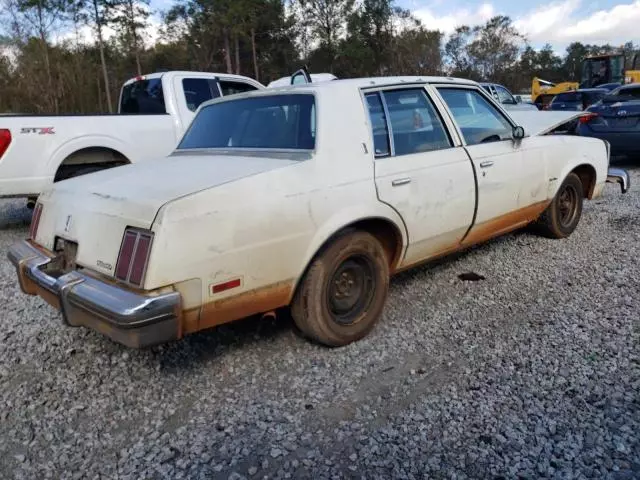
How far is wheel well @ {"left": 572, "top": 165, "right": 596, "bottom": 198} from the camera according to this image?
5400 millimetres

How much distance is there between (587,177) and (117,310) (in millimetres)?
5074

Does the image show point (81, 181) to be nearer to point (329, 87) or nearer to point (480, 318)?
point (329, 87)

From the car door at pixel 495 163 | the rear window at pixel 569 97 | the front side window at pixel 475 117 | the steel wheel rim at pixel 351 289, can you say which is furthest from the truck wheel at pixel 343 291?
the rear window at pixel 569 97

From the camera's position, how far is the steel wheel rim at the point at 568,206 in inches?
207

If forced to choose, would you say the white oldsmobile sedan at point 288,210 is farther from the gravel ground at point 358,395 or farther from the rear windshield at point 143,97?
the rear windshield at point 143,97

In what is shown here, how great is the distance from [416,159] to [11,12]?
26253 mm

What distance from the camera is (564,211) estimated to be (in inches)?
210

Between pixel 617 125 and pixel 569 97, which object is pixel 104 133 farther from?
pixel 569 97

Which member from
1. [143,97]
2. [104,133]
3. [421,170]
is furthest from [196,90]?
[421,170]

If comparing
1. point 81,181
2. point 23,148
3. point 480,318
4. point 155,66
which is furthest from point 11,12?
point 480,318

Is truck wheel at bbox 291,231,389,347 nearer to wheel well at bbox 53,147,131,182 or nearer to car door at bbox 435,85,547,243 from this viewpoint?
car door at bbox 435,85,547,243

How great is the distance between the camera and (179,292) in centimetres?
239

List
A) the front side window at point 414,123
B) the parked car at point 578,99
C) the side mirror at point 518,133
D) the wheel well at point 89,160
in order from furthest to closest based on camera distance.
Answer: the parked car at point 578,99 → the wheel well at point 89,160 → the side mirror at point 518,133 → the front side window at point 414,123

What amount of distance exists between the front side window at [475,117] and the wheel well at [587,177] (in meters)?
1.49
